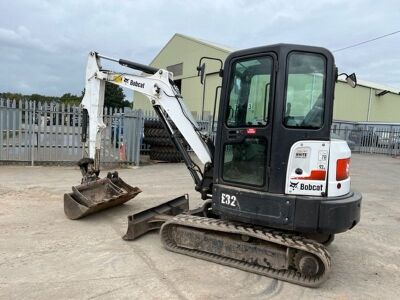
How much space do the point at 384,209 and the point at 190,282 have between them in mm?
5793

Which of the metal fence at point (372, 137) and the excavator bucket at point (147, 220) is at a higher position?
the metal fence at point (372, 137)

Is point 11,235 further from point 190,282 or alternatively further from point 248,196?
point 248,196

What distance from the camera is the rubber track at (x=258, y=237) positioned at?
421 cm

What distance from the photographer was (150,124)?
48.9 ft

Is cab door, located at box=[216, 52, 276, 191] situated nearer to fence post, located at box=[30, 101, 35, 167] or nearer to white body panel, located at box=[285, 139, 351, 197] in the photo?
white body panel, located at box=[285, 139, 351, 197]

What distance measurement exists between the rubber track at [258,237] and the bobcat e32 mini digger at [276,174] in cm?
1

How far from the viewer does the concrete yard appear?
4.02m

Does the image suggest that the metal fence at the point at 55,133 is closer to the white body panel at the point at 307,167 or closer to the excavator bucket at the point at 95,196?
the excavator bucket at the point at 95,196

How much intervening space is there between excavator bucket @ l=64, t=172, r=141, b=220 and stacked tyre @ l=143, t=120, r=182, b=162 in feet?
24.8

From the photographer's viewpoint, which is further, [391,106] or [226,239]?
[391,106]

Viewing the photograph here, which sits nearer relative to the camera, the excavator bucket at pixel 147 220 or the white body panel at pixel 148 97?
the excavator bucket at pixel 147 220

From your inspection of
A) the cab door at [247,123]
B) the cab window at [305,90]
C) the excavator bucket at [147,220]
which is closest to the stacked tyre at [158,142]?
the excavator bucket at [147,220]

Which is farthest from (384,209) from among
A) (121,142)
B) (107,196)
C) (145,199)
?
(121,142)

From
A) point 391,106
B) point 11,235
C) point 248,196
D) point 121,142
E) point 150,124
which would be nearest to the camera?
point 248,196
